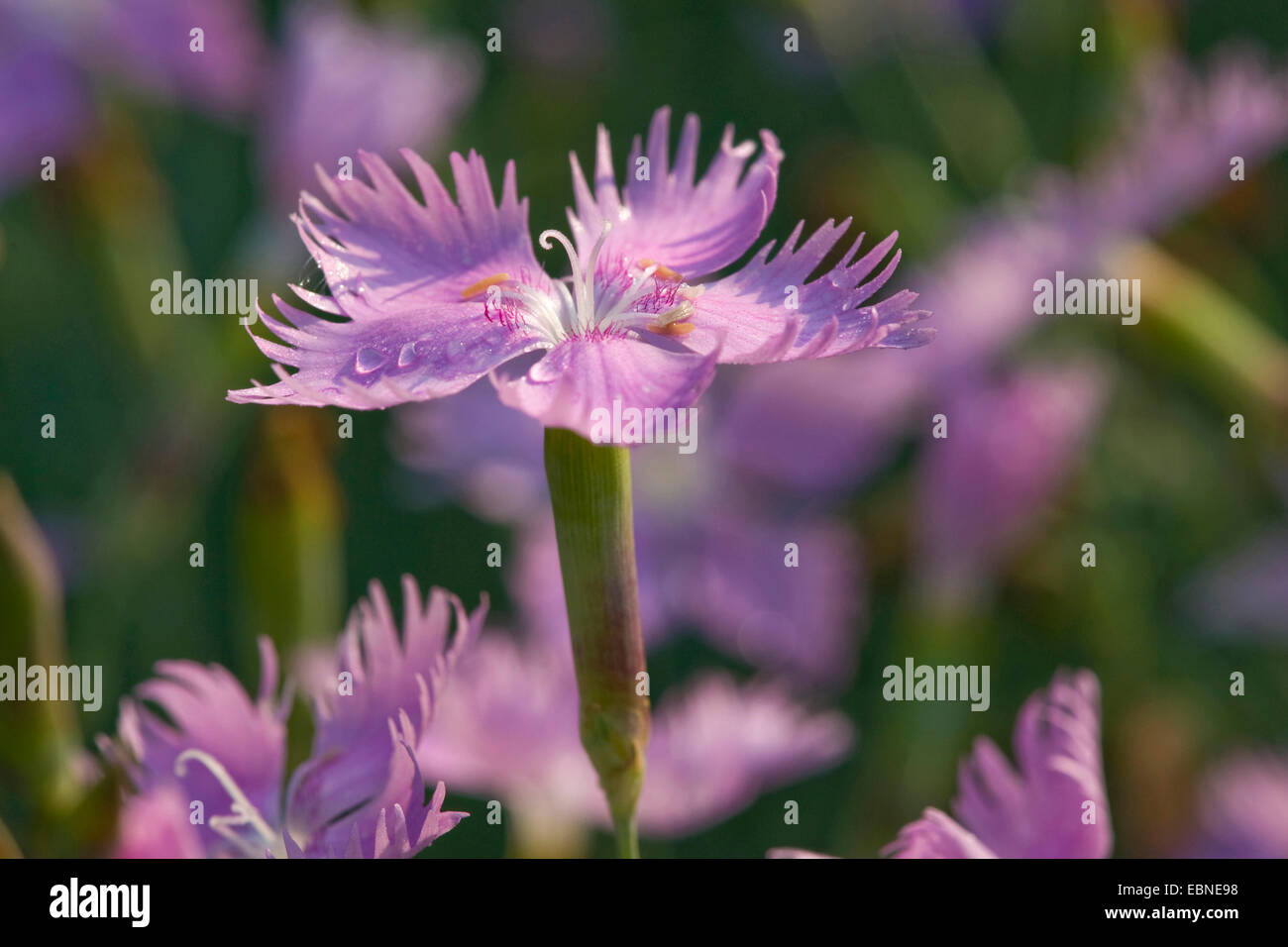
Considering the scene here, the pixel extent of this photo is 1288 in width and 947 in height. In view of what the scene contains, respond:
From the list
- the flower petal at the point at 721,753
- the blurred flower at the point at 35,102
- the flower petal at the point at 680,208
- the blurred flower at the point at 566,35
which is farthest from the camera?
the blurred flower at the point at 566,35

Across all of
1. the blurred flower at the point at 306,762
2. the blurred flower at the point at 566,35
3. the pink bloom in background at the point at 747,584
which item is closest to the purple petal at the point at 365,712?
the blurred flower at the point at 306,762

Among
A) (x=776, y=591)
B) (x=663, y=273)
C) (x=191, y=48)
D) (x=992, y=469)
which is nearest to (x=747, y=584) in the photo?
(x=776, y=591)

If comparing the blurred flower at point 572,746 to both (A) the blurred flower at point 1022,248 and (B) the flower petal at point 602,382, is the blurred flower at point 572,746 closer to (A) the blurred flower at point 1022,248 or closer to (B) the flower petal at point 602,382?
(B) the flower petal at point 602,382

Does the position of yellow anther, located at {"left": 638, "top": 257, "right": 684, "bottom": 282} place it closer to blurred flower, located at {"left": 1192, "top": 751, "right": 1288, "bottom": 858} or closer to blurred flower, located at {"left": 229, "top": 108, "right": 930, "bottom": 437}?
blurred flower, located at {"left": 229, "top": 108, "right": 930, "bottom": 437}

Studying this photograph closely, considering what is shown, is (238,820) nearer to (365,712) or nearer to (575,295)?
(365,712)

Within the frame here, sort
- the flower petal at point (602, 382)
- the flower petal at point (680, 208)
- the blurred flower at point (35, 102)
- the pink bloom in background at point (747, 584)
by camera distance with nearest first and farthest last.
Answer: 1. the flower petal at point (602, 382)
2. the flower petal at point (680, 208)
3. the pink bloom in background at point (747, 584)
4. the blurred flower at point (35, 102)

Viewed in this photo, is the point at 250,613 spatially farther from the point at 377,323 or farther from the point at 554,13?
the point at 554,13
